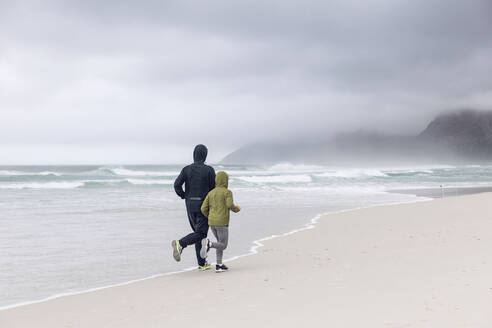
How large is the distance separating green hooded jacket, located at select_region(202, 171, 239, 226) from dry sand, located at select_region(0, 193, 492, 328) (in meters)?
0.75

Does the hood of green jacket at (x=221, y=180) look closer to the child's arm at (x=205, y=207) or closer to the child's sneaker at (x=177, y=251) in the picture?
the child's arm at (x=205, y=207)

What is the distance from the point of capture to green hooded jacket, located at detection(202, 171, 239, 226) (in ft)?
22.8

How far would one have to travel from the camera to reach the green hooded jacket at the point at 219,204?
6953mm

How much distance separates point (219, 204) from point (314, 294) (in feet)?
7.23

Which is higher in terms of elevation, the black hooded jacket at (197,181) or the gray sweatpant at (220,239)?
the black hooded jacket at (197,181)

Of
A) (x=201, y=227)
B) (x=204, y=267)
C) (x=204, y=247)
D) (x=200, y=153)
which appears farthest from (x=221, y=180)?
(x=204, y=267)

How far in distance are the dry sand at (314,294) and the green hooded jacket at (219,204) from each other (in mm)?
746

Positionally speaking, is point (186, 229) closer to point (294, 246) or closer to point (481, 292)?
point (294, 246)

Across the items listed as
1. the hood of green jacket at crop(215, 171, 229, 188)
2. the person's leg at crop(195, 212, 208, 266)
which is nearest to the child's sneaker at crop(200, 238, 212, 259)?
the person's leg at crop(195, 212, 208, 266)

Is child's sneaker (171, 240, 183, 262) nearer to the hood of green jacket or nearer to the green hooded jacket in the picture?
the green hooded jacket

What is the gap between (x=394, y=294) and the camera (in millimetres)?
5023

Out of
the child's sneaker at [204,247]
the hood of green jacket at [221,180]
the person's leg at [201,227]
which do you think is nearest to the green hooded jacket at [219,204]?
the hood of green jacket at [221,180]

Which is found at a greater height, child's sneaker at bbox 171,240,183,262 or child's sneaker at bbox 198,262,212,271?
child's sneaker at bbox 171,240,183,262

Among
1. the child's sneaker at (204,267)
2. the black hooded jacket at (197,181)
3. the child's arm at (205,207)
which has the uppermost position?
the black hooded jacket at (197,181)
